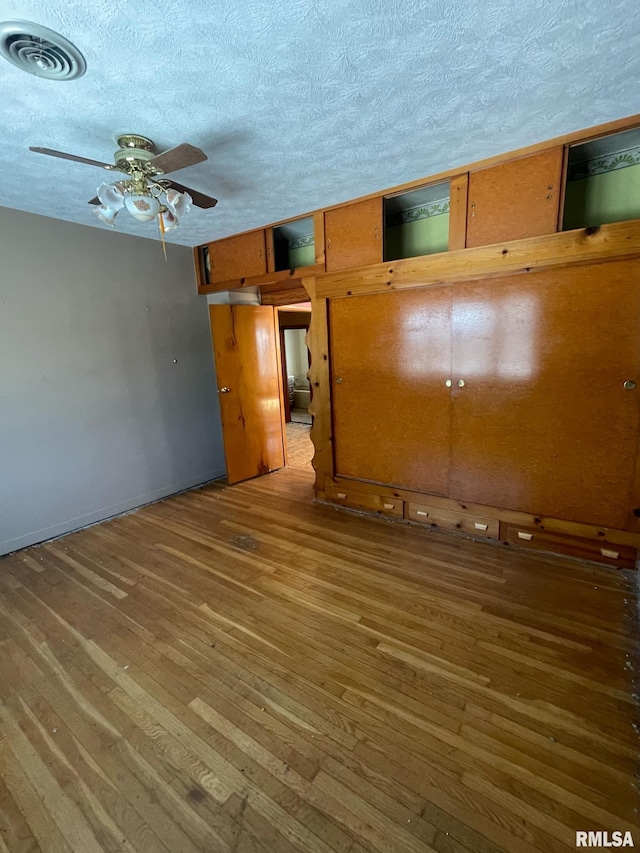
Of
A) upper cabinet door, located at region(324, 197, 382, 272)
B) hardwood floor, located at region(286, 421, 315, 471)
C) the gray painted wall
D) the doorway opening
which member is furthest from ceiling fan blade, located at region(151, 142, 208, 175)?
hardwood floor, located at region(286, 421, 315, 471)

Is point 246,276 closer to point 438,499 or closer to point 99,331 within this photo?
point 99,331

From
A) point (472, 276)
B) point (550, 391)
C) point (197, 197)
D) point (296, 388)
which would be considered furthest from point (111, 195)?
point (296, 388)

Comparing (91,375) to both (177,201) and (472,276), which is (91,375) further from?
(472,276)

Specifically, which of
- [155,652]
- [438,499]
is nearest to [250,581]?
[155,652]

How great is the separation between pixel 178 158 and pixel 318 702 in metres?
2.51

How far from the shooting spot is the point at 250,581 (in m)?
2.44

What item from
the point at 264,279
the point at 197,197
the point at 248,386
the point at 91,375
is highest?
the point at 197,197

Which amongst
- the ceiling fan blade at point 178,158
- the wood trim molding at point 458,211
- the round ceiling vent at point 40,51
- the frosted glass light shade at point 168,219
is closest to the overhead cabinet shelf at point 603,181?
the wood trim molding at point 458,211

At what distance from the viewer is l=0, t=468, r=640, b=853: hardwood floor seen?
1189mm

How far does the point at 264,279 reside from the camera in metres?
3.51

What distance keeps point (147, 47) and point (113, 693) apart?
264 cm

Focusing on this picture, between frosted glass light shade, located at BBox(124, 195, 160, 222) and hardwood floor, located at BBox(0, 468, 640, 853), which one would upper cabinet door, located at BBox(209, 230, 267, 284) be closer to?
frosted glass light shade, located at BBox(124, 195, 160, 222)

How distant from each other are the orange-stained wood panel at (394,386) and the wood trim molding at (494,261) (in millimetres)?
95

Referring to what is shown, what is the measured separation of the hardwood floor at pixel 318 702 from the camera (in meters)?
1.19
